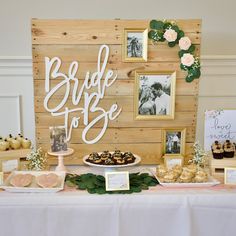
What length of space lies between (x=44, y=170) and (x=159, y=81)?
0.69 m

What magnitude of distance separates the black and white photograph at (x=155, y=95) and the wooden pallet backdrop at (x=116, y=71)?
3 cm

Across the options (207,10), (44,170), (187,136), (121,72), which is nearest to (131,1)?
(207,10)

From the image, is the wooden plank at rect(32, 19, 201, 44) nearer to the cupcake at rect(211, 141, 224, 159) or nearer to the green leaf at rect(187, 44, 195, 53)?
the green leaf at rect(187, 44, 195, 53)

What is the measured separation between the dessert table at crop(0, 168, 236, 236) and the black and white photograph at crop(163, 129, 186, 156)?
32cm

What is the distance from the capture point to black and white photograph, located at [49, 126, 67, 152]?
137cm

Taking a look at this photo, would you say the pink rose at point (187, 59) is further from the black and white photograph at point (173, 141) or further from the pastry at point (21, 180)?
the pastry at point (21, 180)

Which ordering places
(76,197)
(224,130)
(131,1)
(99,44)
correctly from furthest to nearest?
(131,1)
(224,130)
(99,44)
(76,197)

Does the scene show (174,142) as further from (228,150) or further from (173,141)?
(228,150)

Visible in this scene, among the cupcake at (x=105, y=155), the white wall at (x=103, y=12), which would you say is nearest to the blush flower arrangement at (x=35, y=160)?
the cupcake at (x=105, y=155)

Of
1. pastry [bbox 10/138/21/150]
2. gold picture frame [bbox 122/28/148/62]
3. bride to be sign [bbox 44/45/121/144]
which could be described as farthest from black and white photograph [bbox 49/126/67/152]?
gold picture frame [bbox 122/28/148/62]

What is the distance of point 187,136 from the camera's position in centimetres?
146

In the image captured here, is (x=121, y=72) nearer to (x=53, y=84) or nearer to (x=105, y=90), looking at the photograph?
(x=105, y=90)

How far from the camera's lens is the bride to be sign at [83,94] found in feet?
4.52

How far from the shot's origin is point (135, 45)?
4.52 ft
